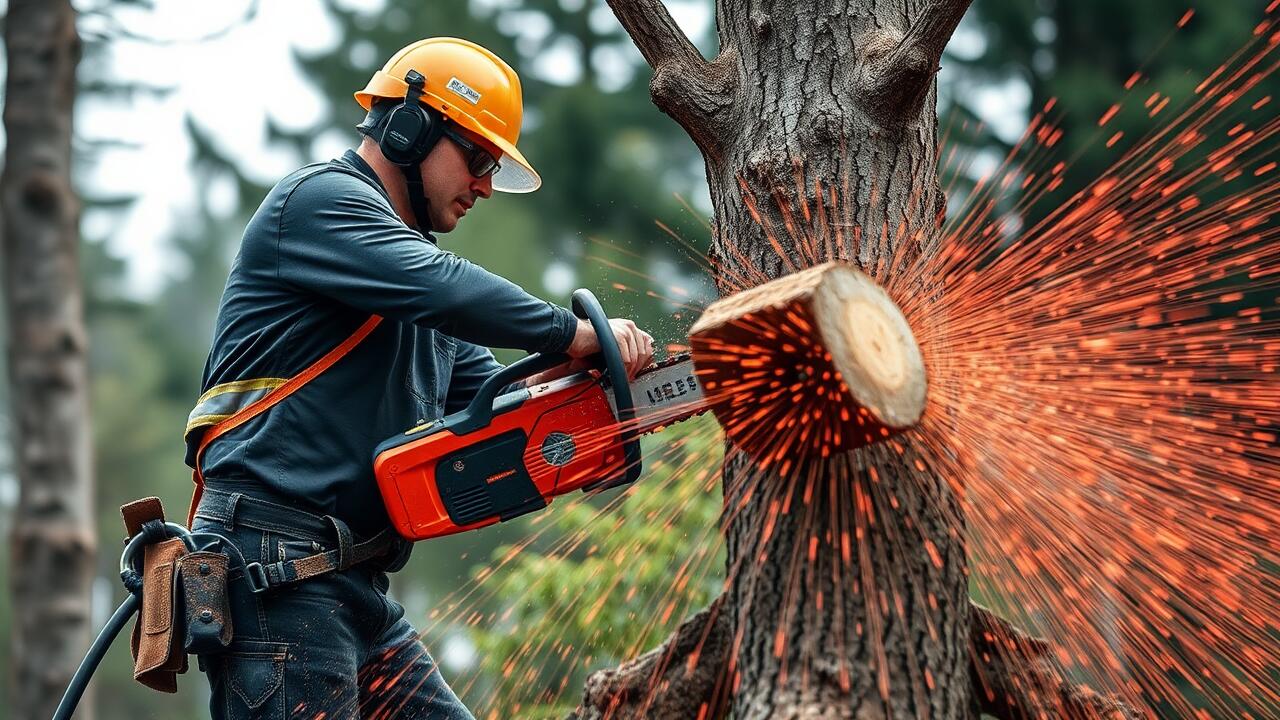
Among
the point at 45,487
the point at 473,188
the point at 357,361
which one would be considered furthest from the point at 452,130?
the point at 45,487

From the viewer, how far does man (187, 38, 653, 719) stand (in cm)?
294

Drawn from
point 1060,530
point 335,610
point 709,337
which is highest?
point 709,337

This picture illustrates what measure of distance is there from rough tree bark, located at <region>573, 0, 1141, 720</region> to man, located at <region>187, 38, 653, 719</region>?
20.1 inches

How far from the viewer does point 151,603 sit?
9.74ft

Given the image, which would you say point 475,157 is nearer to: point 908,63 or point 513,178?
point 513,178

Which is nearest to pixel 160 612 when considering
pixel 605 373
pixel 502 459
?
pixel 502 459

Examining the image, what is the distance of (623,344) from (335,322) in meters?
0.71

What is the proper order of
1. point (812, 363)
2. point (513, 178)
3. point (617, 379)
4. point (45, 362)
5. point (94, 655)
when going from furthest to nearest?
point (45, 362), point (513, 178), point (94, 655), point (617, 379), point (812, 363)

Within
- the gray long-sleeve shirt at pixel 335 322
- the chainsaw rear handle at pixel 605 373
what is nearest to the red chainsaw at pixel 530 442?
the chainsaw rear handle at pixel 605 373

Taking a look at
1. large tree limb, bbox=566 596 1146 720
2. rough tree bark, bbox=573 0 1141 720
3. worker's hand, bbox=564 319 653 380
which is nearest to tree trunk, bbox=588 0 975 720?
rough tree bark, bbox=573 0 1141 720

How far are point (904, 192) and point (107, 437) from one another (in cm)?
2473

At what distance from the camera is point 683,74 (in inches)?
136

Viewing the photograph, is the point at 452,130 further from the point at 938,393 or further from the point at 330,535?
the point at 938,393

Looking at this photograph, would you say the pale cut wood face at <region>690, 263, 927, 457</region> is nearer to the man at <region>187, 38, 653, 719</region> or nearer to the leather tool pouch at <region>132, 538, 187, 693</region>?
the man at <region>187, 38, 653, 719</region>
